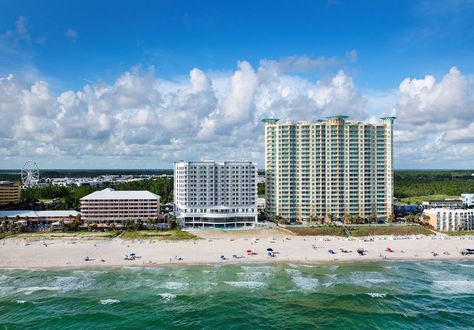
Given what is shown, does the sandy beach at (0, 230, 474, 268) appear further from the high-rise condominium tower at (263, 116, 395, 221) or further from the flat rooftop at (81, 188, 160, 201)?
the flat rooftop at (81, 188, 160, 201)

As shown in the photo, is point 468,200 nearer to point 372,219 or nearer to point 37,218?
point 372,219

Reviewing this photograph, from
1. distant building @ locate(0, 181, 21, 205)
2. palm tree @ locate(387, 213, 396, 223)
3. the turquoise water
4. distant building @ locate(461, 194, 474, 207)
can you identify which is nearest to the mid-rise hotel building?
the turquoise water

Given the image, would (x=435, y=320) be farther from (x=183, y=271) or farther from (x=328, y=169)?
(x=328, y=169)

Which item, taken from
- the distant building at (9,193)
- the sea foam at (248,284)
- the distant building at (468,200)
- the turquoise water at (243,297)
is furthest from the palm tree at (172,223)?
the distant building at (468,200)

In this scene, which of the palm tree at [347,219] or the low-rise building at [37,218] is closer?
the palm tree at [347,219]

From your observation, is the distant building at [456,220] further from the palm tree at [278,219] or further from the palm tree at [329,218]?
the palm tree at [278,219]

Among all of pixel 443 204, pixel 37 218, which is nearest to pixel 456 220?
pixel 443 204
